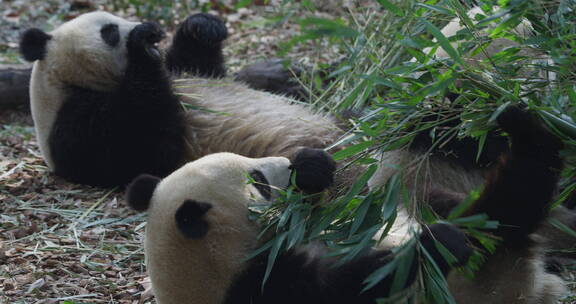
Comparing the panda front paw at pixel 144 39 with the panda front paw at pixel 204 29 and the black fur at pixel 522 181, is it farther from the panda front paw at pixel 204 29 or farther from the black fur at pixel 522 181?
the black fur at pixel 522 181

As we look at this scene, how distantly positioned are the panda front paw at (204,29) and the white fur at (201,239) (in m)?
3.00

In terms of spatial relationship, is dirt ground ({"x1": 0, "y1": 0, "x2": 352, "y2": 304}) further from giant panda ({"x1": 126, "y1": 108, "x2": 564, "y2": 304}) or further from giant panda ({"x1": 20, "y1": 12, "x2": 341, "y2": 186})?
giant panda ({"x1": 126, "y1": 108, "x2": 564, "y2": 304})

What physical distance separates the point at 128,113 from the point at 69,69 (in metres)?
0.61

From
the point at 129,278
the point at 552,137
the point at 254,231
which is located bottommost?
the point at 129,278

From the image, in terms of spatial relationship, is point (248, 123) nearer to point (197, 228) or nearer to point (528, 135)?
point (197, 228)

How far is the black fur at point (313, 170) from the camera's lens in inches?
125

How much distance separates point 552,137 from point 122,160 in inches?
125

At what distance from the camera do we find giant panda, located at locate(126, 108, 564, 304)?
2861mm

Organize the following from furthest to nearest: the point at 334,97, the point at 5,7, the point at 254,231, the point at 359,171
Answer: the point at 5,7, the point at 334,97, the point at 359,171, the point at 254,231

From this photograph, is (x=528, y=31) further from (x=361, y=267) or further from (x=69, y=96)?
(x=69, y=96)

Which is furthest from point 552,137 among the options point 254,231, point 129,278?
point 129,278

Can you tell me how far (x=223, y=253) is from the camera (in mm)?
3008

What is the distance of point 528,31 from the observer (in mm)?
3607

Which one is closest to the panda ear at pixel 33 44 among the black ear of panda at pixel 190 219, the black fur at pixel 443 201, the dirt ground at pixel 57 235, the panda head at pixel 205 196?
the dirt ground at pixel 57 235
